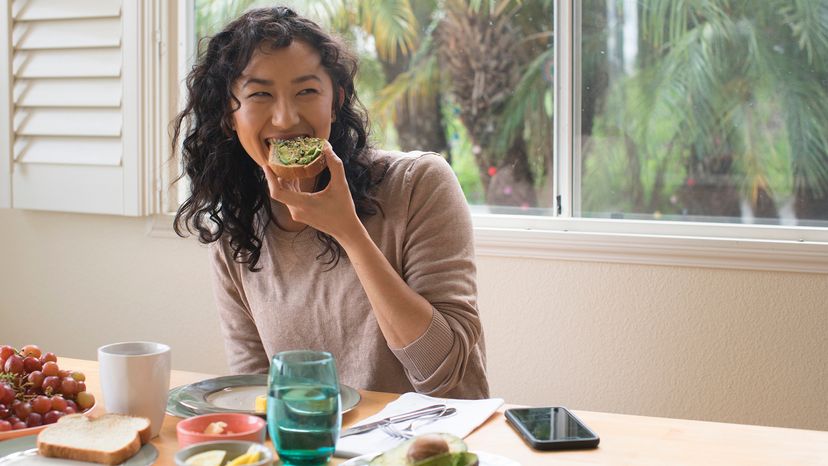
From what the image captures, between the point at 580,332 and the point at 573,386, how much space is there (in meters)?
0.15

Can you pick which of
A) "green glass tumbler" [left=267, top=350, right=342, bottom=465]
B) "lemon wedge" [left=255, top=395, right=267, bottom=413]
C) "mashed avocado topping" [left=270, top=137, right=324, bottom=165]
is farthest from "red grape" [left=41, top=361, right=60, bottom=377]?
"mashed avocado topping" [left=270, top=137, right=324, bottom=165]

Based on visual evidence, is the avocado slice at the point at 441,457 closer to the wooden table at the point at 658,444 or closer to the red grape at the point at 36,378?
the wooden table at the point at 658,444

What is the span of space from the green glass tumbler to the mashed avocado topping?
680mm

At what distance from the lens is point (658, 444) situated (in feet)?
3.97

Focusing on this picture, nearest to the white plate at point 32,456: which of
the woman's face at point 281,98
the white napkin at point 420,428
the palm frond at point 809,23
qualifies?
the white napkin at point 420,428

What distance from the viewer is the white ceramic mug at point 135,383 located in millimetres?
1240

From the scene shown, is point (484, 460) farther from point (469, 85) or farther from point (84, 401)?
point (469, 85)

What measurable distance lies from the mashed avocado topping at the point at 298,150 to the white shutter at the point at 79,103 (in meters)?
1.35

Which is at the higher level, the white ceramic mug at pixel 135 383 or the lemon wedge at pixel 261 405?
the white ceramic mug at pixel 135 383

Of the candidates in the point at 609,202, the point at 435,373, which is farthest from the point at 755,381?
the point at 435,373

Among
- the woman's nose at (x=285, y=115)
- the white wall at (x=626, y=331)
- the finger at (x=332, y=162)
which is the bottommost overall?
the white wall at (x=626, y=331)

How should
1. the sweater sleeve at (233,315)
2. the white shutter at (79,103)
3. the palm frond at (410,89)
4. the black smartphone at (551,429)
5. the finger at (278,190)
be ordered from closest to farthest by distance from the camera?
1. the black smartphone at (551,429)
2. the finger at (278,190)
3. the sweater sleeve at (233,315)
4. the palm frond at (410,89)
5. the white shutter at (79,103)

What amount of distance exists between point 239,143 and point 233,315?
14.2 inches

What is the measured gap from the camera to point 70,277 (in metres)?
3.16
